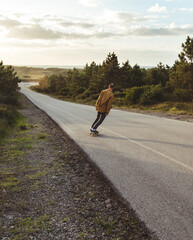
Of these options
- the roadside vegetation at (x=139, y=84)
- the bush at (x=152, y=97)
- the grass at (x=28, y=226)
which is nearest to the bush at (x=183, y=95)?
the roadside vegetation at (x=139, y=84)

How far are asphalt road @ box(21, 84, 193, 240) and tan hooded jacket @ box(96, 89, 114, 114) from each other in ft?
3.63

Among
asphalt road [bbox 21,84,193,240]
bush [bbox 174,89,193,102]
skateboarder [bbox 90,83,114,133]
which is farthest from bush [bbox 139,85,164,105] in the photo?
skateboarder [bbox 90,83,114,133]

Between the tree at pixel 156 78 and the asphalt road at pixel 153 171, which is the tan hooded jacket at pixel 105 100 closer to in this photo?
the asphalt road at pixel 153 171

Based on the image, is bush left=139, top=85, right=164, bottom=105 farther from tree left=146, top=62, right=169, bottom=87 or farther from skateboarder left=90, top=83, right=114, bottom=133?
tree left=146, top=62, right=169, bottom=87

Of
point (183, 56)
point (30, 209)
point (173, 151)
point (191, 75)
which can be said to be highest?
point (183, 56)

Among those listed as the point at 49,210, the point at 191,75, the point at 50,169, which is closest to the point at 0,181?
the point at 50,169

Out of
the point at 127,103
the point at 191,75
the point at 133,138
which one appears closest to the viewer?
the point at 133,138

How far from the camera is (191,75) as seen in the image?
2131cm

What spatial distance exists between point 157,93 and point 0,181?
19.0 metres

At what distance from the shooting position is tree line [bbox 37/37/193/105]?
71.6 ft

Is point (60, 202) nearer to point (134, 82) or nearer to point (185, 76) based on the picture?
point (185, 76)

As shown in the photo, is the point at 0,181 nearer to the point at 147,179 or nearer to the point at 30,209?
the point at 30,209

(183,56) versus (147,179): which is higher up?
(183,56)

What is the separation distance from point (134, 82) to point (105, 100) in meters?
32.2
